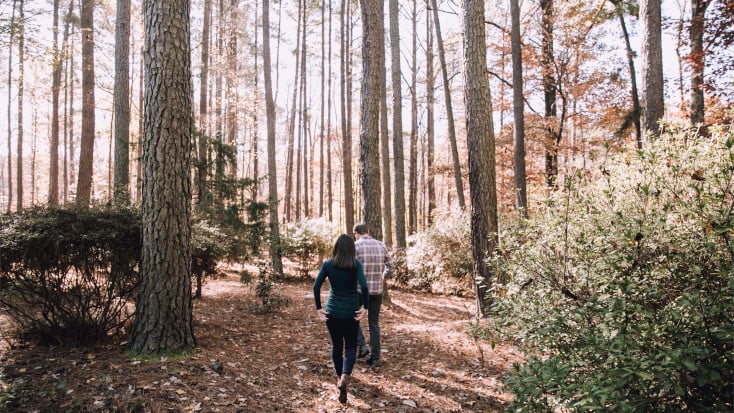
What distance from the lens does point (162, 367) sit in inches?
177

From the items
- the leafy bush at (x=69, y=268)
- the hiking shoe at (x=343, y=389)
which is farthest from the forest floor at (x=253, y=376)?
the leafy bush at (x=69, y=268)

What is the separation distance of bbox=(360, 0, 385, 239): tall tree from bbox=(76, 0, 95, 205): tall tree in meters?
7.33

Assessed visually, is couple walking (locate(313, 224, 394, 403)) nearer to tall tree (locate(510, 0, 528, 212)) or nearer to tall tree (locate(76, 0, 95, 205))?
tall tree (locate(510, 0, 528, 212))

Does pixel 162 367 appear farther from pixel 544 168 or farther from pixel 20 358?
pixel 544 168

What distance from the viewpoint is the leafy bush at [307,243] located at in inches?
518

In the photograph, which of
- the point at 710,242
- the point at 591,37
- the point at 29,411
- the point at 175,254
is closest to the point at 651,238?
the point at 710,242

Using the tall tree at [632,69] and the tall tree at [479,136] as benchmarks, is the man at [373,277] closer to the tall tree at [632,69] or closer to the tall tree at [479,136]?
the tall tree at [479,136]

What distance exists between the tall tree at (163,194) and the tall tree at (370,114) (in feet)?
13.7

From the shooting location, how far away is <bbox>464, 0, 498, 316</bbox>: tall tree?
692cm

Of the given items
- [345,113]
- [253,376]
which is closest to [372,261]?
[253,376]

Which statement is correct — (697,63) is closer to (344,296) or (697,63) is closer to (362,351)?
(362,351)

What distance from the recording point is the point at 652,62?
740 cm

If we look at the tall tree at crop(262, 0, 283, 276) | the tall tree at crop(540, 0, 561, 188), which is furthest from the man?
the tall tree at crop(540, 0, 561, 188)

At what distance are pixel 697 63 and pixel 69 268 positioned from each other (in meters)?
14.2
